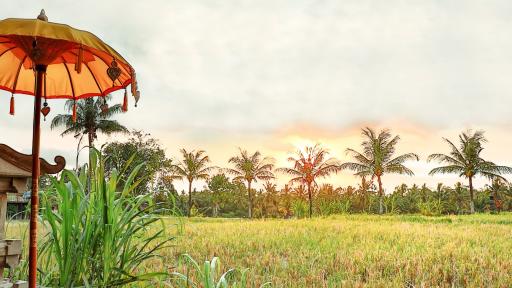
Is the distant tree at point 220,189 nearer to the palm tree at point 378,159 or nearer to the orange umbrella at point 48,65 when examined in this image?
the palm tree at point 378,159

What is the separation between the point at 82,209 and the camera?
3.85 m

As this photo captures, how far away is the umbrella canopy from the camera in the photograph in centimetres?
301

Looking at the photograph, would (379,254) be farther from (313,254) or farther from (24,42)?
(24,42)

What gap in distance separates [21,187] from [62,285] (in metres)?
1.08

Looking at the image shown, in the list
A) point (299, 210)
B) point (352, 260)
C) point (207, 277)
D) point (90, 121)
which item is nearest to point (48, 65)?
point (207, 277)

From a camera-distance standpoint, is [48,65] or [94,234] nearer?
[94,234]

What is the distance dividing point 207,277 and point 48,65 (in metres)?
2.24

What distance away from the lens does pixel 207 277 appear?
369 cm

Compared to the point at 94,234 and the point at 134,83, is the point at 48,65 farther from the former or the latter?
the point at 94,234

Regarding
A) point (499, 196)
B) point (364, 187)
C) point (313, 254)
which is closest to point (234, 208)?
point (364, 187)

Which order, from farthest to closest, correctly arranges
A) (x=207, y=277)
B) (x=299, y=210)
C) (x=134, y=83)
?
(x=299, y=210)
(x=207, y=277)
(x=134, y=83)

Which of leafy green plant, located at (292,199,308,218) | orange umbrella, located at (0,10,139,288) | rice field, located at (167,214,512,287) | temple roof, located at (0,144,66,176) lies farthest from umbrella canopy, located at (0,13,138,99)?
leafy green plant, located at (292,199,308,218)

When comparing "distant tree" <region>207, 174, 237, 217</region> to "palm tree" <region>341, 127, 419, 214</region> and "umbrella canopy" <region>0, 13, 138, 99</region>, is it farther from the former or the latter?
"umbrella canopy" <region>0, 13, 138, 99</region>

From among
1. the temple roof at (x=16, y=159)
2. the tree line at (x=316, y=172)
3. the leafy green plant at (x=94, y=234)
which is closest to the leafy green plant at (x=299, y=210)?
the tree line at (x=316, y=172)
